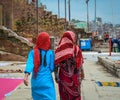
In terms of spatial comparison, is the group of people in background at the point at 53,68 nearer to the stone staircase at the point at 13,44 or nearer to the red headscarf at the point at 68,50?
the red headscarf at the point at 68,50

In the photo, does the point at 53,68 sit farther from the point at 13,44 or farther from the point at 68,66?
the point at 13,44

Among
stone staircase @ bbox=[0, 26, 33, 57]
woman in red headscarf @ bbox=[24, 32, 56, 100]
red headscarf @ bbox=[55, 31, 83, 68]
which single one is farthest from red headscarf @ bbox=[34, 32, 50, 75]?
stone staircase @ bbox=[0, 26, 33, 57]

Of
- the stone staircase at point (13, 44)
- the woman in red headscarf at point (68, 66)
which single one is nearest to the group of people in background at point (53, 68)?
the woman in red headscarf at point (68, 66)

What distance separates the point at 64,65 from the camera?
25.5 feet

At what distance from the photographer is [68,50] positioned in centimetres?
770

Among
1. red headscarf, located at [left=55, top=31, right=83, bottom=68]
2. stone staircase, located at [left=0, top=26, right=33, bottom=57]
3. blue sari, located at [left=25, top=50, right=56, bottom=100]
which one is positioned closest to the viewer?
blue sari, located at [left=25, top=50, right=56, bottom=100]

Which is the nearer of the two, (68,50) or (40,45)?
(40,45)

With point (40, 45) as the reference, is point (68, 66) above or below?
below

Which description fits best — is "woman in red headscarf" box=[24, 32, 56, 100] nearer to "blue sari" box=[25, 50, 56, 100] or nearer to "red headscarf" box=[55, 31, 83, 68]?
"blue sari" box=[25, 50, 56, 100]

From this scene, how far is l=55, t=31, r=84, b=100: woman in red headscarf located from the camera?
769cm

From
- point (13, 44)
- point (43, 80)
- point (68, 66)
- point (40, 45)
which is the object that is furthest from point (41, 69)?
point (13, 44)

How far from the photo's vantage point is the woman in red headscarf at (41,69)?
7.40 meters

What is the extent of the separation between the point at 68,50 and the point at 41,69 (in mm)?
602

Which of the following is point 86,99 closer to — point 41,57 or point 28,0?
point 41,57
